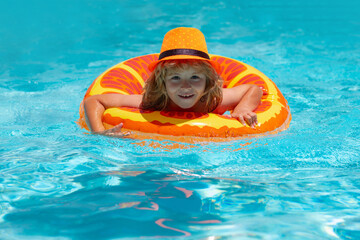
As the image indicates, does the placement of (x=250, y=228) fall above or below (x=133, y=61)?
below

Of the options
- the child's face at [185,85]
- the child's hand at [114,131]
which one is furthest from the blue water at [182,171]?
the child's face at [185,85]

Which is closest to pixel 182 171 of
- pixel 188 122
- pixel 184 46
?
→ pixel 188 122

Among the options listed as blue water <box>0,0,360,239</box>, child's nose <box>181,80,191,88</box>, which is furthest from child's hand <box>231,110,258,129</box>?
child's nose <box>181,80,191,88</box>

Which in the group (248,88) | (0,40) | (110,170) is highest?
(0,40)

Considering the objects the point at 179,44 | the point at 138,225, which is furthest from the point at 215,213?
the point at 179,44

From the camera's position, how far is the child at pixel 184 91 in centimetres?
398

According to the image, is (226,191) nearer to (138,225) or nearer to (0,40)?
(138,225)

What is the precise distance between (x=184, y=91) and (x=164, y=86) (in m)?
0.24

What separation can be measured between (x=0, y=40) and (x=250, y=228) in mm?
8309

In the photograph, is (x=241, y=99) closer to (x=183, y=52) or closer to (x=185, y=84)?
(x=185, y=84)

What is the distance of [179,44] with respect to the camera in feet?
13.0

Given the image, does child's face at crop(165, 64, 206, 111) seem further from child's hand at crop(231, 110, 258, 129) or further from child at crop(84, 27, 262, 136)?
child's hand at crop(231, 110, 258, 129)

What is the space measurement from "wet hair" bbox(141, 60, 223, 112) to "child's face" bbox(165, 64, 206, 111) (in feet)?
0.11

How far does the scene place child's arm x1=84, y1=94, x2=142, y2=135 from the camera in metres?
4.18
